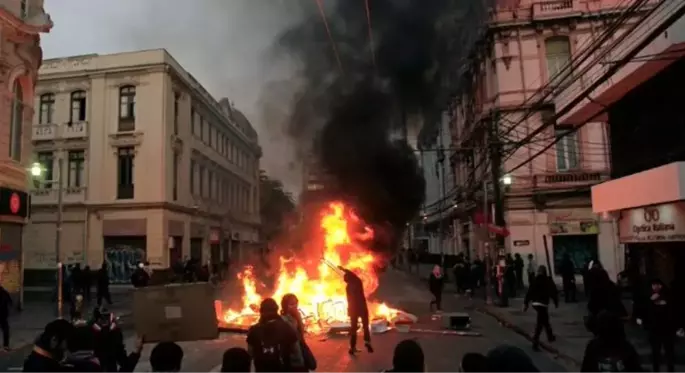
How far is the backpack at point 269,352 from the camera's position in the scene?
197 inches

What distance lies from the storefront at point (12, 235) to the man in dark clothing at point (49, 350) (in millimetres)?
16962

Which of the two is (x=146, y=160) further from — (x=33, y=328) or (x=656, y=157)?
(x=656, y=157)

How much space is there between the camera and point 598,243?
1071 inches

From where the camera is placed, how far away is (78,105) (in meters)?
31.4

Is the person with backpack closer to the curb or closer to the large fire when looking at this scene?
the curb

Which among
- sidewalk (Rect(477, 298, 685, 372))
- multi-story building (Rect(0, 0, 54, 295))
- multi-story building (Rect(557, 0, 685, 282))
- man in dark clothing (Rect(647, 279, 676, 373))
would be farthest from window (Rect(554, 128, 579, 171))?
multi-story building (Rect(0, 0, 54, 295))

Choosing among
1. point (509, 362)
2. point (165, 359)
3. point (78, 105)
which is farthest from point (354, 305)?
point (78, 105)

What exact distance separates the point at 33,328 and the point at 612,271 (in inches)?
947

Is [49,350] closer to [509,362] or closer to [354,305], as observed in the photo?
[509,362]

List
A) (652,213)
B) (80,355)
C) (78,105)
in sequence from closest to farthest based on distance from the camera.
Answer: (80,355) < (652,213) < (78,105)

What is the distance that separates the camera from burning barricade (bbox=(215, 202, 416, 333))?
15.4 metres

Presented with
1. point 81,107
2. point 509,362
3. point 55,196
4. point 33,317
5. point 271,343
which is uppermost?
point 81,107

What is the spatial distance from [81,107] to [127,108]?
8.76 feet

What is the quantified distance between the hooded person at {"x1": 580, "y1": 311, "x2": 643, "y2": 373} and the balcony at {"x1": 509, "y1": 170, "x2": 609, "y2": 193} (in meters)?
23.9
